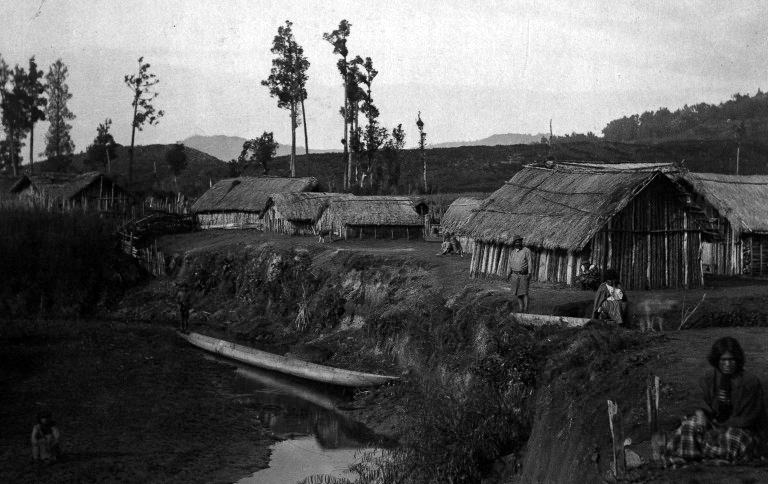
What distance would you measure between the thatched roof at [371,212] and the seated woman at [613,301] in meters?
25.6

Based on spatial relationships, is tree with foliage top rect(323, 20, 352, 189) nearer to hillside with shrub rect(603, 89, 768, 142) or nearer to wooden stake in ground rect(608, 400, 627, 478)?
wooden stake in ground rect(608, 400, 627, 478)

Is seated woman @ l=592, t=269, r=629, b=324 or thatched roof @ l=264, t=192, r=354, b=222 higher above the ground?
thatched roof @ l=264, t=192, r=354, b=222

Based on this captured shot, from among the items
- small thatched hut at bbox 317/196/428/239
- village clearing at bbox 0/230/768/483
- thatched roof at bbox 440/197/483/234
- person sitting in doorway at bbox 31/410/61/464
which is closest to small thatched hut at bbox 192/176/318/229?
small thatched hut at bbox 317/196/428/239

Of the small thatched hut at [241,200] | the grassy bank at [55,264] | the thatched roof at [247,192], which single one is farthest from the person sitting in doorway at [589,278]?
the small thatched hut at [241,200]

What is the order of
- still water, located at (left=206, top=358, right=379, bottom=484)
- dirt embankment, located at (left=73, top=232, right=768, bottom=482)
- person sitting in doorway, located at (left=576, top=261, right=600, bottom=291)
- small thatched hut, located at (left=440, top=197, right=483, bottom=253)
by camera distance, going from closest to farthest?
1. dirt embankment, located at (left=73, top=232, right=768, bottom=482)
2. still water, located at (left=206, top=358, right=379, bottom=484)
3. person sitting in doorway, located at (left=576, top=261, right=600, bottom=291)
4. small thatched hut, located at (left=440, top=197, right=483, bottom=253)

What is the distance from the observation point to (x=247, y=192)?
50.7 meters

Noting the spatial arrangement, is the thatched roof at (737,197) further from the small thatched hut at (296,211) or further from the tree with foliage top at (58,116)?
the tree with foliage top at (58,116)

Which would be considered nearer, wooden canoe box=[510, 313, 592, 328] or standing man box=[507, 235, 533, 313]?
wooden canoe box=[510, 313, 592, 328]

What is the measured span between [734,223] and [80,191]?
129 feet

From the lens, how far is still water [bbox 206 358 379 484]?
51.1 feet

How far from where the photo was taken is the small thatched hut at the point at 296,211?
143 ft

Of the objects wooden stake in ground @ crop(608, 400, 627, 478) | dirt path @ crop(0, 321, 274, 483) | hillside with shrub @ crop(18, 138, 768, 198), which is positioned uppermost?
hillside with shrub @ crop(18, 138, 768, 198)

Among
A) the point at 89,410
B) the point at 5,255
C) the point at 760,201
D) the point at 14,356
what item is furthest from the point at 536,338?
the point at 5,255

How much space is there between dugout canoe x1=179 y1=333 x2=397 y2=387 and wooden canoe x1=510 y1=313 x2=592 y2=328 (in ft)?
15.5
